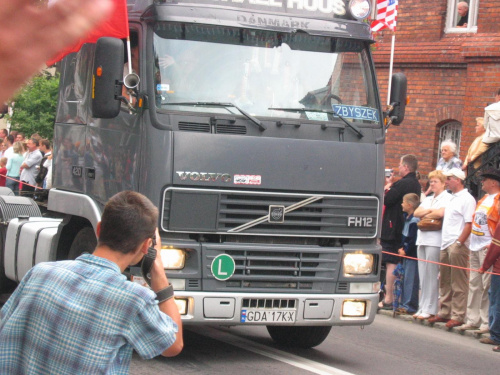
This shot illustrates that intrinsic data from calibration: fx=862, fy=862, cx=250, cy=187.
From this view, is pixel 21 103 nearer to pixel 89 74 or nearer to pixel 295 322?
pixel 89 74

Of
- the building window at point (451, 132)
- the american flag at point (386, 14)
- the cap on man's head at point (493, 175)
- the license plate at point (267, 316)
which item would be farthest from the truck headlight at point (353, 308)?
the building window at point (451, 132)

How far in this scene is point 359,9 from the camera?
7922 mm

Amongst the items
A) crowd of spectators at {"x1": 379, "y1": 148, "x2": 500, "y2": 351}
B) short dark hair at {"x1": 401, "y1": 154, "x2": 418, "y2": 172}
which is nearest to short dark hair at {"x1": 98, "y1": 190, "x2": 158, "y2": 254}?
crowd of spectators at {"x1": 379, "y1": 148, "x2": 500, "y2": 351}

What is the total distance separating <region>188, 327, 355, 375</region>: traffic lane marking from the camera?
7566mm

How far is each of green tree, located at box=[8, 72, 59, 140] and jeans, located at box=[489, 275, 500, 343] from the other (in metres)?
15.8

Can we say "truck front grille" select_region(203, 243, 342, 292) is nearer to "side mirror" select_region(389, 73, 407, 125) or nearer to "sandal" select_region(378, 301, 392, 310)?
"side mirror" select_region(389, 73, 407, 125)

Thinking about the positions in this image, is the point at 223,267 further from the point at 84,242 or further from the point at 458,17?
the point at 458,17

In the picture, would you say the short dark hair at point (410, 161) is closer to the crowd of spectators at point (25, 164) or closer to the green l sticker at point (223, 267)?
the green l sticker at point (223, 267)

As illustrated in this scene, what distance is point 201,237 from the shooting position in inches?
282

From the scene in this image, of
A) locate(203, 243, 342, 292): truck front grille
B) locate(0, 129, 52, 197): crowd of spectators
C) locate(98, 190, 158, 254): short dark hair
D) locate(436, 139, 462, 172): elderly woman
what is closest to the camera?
locate(98, 190, 158, 254): short dark hair

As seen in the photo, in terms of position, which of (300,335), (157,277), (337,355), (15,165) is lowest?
(337,355)

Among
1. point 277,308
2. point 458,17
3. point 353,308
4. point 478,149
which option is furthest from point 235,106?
point 458,17

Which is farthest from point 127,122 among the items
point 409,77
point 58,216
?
point 409,77

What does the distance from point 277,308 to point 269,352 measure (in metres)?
1.15
